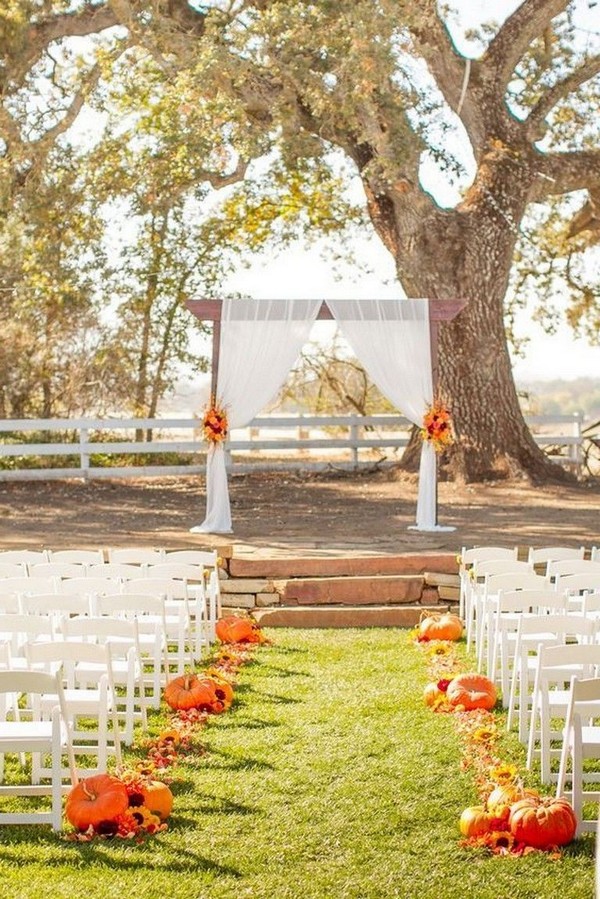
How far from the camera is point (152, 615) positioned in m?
9.02

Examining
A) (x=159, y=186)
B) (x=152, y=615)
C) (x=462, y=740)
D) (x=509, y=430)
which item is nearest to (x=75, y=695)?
(x=462, y=740)

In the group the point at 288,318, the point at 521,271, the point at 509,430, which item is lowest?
the point at 509,430

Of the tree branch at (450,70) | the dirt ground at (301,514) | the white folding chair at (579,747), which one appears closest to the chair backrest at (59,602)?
the white folding chair at (579,747)

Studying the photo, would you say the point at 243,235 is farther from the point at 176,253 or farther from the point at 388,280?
the point at 388,280

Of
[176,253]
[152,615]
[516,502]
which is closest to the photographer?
[152,615]

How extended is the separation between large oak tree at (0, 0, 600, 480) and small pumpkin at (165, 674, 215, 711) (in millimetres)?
9235

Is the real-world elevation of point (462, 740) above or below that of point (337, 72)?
below

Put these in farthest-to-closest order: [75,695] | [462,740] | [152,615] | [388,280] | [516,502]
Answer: [388,280], [516,502], [152,615], [462,740], [75,695]

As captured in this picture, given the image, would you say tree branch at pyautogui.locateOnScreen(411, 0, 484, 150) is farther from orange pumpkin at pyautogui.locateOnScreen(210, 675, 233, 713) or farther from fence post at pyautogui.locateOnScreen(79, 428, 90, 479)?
orange pumpkin at pyautogui.locateOnScreen(210, 675, 233, 713)

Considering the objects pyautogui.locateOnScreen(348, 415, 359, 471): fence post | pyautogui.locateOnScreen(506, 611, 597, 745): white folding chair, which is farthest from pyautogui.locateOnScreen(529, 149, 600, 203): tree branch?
pyautogui.locateOnScreen(506, 611, 597, 745): white folding chair

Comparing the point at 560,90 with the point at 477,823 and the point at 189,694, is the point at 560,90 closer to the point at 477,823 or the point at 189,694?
the point at 189,694

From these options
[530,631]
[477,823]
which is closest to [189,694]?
[530,631]

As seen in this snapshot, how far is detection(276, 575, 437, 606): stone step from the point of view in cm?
1138

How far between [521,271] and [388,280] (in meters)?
3.43
